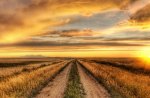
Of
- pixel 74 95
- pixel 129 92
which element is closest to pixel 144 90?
pixel 129 92

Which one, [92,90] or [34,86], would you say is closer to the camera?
[92,90]

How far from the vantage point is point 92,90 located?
928 inches

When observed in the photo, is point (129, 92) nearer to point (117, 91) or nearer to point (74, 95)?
point (117, 91)

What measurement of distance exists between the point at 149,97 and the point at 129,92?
1.92m

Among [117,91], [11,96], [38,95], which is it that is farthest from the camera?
[117,91]

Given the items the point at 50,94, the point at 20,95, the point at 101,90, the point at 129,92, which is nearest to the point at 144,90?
the point at 129,92

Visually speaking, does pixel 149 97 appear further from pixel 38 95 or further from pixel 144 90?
pixel 38 95

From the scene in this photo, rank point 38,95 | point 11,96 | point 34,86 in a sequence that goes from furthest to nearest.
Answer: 1. point 34,86
2. point 38,95
3. point 11,96

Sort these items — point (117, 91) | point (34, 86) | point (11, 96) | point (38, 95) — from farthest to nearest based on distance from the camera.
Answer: point (34, 86) → point (117, 91) → point (38, 95) → point (11, 96)

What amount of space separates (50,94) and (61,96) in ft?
4.75

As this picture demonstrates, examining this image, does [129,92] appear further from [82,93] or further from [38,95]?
[38,95]

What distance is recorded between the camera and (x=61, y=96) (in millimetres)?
20266

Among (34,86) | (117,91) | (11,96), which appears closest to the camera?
(11,96)

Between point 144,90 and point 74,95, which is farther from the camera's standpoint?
point 144,90
